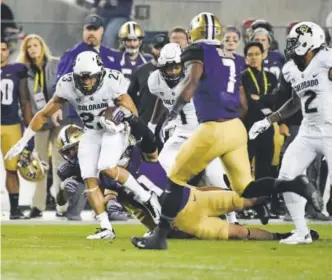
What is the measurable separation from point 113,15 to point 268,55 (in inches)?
80.2

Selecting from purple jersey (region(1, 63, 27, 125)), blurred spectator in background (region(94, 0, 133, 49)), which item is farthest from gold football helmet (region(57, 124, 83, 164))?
blurred spectator in background (region(94, 0, 133, 49))

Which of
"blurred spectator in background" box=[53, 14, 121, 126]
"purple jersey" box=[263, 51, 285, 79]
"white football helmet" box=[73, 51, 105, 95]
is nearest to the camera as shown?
"white football helmet" box=[73, 51, 105, 95]

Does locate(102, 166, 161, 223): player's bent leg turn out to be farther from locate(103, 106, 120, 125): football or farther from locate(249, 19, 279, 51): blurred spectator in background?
locate(249, 19, 279, 51): blurred spectator in background

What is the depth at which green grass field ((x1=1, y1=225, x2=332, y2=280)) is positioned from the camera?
314 inches

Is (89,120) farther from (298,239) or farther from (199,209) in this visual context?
(298,239)

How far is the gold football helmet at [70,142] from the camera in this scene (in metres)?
12.0

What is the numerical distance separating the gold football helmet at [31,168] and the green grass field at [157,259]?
2.03 meters

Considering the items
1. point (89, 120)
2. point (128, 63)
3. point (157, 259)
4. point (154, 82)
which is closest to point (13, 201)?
point (128, 63)

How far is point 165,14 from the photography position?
611 inches

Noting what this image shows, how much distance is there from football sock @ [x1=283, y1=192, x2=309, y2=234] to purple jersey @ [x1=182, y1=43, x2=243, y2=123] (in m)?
0.78

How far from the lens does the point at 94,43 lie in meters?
13.4

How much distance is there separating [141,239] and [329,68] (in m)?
1.97

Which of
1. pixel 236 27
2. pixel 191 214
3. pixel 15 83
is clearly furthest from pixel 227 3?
pixel 191 214

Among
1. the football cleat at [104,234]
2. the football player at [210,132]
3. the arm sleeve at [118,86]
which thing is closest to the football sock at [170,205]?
the football player at [210,132]
